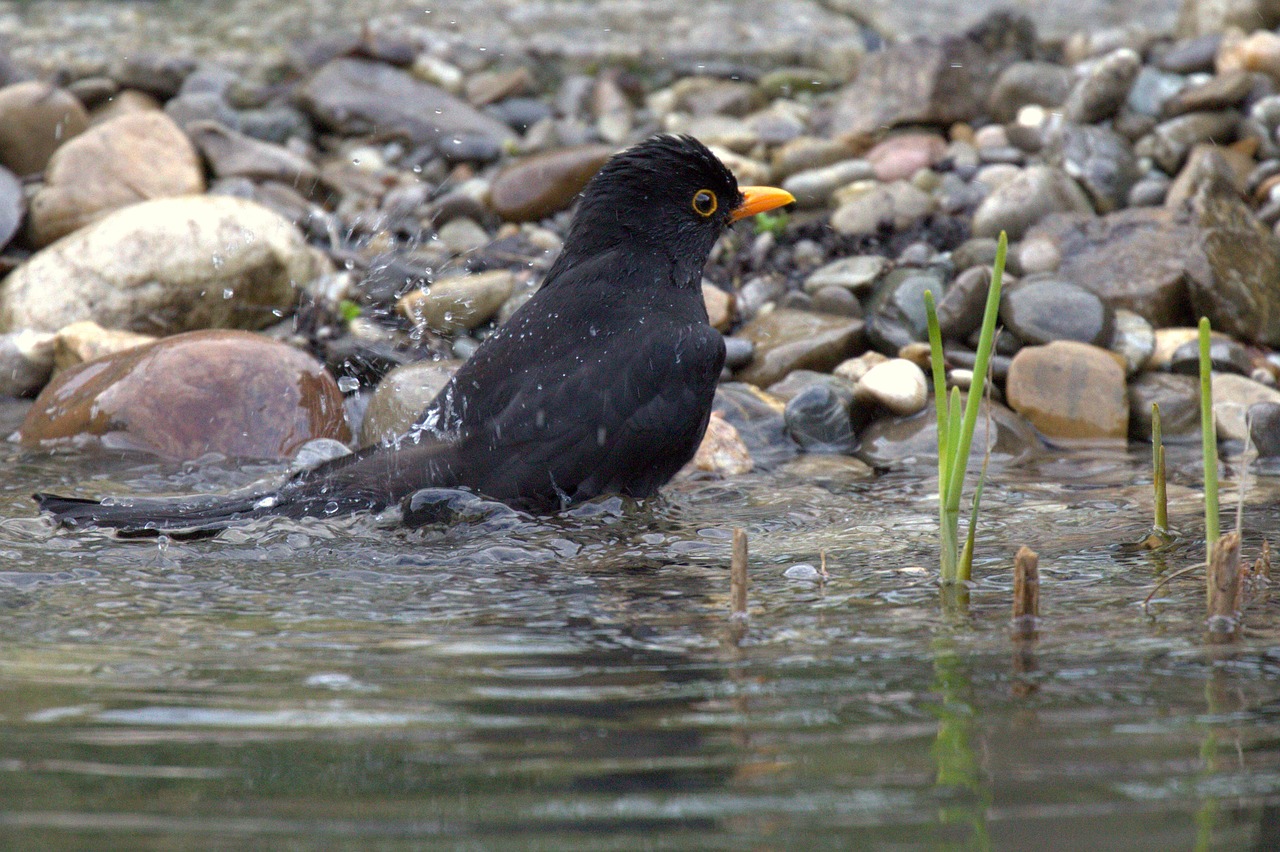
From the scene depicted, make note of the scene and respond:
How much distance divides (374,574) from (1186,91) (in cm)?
644

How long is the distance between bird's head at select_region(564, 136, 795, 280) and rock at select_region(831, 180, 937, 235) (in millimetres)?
2585

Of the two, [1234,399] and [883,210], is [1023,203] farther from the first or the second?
[1234,399]

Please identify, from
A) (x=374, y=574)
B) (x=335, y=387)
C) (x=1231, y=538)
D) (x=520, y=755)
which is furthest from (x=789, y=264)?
(x=520, y=755)

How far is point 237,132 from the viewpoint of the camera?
376 inches

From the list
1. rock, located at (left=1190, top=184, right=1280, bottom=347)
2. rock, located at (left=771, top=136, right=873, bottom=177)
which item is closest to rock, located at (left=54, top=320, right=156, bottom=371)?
rock, located at (left=771, top=136, right=873, bottom=177)

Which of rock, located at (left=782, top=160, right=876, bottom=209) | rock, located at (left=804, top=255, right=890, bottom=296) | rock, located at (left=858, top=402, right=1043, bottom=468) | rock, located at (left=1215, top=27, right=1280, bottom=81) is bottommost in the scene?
rock, located at (left=858, top=402, right=1043, bottom=468)

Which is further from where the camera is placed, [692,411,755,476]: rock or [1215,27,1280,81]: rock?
[1215,27,1280,81]: rock

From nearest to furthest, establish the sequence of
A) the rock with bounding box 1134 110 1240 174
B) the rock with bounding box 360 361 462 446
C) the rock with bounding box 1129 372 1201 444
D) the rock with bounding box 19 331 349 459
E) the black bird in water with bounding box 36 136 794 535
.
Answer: the black bird in water with bounding box 36 136 794 535 < the rock with bounding box 19 331 349 459 < the rock with bounding box 360 361 462 446 < the rock with bounding box 1129 372 1201 444 < the rock with bounding box 1134 110 1240 174

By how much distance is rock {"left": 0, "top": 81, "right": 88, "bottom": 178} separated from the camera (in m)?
8.81

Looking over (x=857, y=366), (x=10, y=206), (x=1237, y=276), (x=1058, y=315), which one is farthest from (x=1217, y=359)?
(x=10, y=206)

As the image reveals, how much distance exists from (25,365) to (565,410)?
3.34 m

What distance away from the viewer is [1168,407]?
6.39 metres

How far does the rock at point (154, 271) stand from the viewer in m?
7.20

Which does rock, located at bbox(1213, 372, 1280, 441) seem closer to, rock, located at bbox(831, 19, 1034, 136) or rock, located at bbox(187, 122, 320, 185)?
rock, located at bbox(831, 19, 1034, 136)
